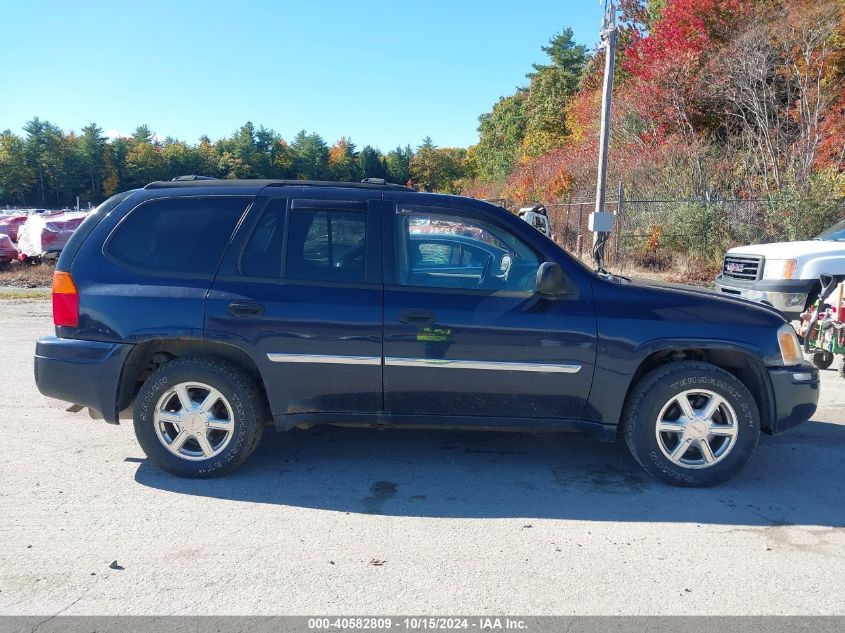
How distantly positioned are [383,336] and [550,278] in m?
1.08

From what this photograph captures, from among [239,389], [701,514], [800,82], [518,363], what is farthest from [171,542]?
[800,82]

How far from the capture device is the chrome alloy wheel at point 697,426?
407 centimetres

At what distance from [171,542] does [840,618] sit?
10.5 ft

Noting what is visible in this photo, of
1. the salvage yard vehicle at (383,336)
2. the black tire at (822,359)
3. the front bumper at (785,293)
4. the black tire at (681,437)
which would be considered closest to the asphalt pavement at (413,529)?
the black tire at (681,437)

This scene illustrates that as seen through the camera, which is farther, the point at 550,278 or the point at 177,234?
the point at 177,234

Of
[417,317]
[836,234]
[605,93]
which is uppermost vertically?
[605,93]

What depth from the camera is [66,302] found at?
4156 mm

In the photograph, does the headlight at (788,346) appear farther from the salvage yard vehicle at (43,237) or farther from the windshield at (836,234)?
the salvage yard vehicle at (43,237)

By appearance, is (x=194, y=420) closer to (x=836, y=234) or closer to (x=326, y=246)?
(x=326, y=246)

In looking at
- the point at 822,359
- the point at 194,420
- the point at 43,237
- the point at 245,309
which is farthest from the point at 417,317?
the point at 43,237

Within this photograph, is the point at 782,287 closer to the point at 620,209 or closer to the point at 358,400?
the point at 358,400

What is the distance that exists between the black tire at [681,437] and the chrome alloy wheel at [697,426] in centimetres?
2

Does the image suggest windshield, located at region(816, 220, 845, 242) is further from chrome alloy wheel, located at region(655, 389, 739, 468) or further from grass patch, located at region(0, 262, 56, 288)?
grass patch, located at region(0, 262, 56, 288)

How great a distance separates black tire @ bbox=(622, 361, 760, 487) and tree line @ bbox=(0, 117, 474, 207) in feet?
259
